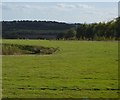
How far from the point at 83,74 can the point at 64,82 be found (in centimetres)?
334

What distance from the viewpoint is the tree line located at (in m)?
91.6

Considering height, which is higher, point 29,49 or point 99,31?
point 99,31

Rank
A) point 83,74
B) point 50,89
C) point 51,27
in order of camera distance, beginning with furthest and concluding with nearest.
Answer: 1. point 51,27
2. point 83,74
3. point 50,89

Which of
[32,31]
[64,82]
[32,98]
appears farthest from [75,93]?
[32,31]

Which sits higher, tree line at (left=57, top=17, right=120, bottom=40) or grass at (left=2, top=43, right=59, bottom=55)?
tree line at (left=57, top=17, right=120, bottom=40)

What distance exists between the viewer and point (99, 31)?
9888cm

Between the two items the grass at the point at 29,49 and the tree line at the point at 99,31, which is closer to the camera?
the grass at the point at 29,49

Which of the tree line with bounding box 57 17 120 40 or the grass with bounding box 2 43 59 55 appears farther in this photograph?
the tree line with bounding box 57 17 120 40

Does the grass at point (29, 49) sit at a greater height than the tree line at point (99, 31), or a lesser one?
lesser

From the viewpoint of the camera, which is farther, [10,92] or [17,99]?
[10,92]

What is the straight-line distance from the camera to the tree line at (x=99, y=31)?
9162cm

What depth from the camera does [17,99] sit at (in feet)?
44.1

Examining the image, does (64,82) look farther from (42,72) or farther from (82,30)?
(82,30)

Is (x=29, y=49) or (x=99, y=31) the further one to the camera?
(x=99, y=31)
